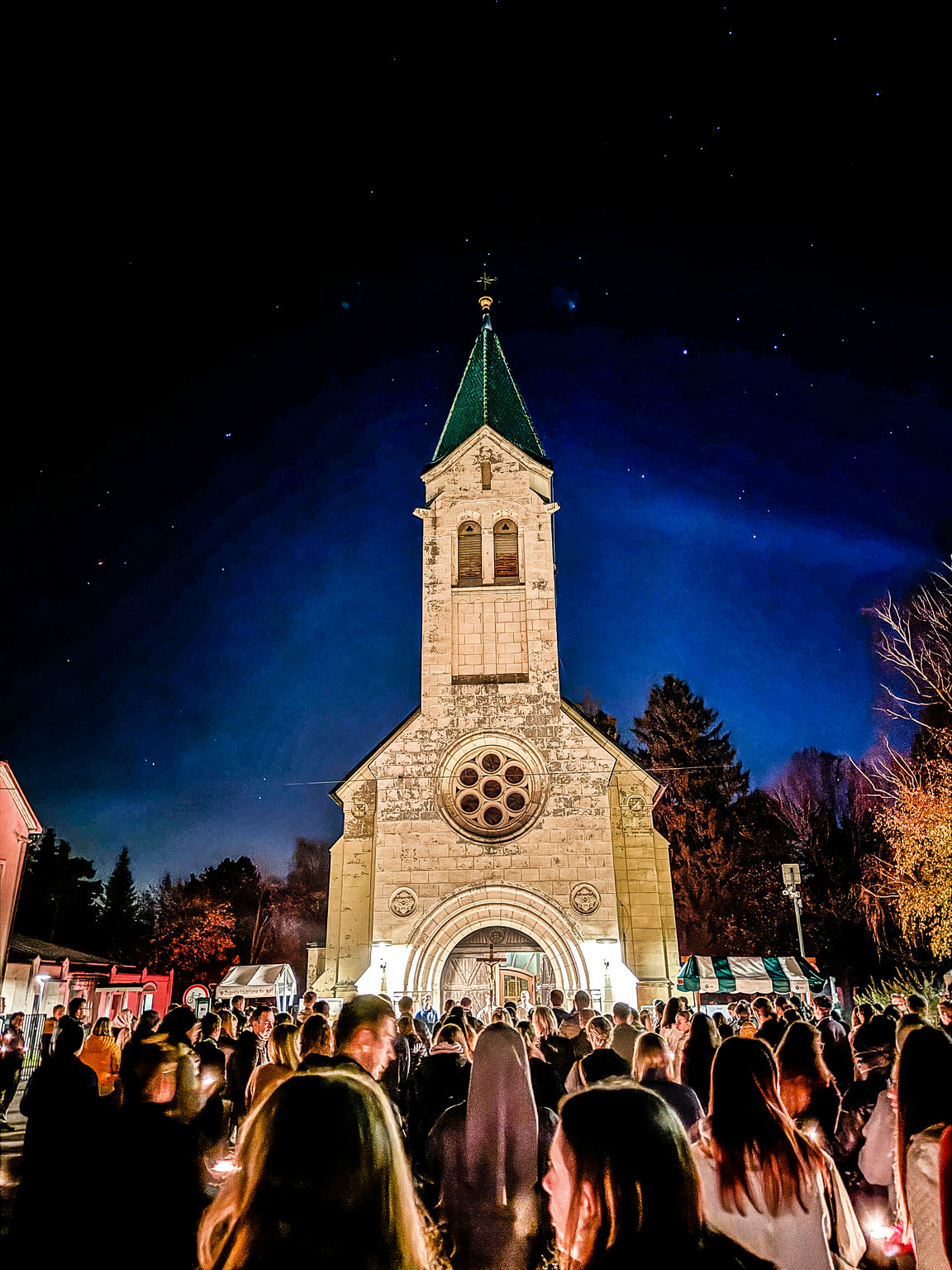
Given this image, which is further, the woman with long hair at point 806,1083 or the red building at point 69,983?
the red building at point 69,983

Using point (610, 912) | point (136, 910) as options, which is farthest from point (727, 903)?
point (136, 910)

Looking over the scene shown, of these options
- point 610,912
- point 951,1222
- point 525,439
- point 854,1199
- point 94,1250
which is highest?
point 525,439

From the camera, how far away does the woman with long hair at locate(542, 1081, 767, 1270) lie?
1846 mm

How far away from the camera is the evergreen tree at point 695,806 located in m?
44.4

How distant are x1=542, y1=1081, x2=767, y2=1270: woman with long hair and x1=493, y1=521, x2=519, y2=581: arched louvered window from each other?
2250cm

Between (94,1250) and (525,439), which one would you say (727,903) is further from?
(94,1250)

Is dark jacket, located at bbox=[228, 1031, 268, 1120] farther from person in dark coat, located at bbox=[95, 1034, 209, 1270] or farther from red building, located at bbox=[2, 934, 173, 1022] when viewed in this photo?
red building, located at bbox=[2, 934, 173, 1022]

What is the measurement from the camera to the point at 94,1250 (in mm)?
3219

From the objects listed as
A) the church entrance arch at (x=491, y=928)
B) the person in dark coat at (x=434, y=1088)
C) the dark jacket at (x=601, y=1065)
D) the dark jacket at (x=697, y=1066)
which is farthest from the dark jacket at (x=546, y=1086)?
the church entrance arch at (x=491, y=928)

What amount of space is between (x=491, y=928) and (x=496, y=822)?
266cm

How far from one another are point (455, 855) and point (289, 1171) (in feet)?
65.3

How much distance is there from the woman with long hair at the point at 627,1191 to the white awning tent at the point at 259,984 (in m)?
21.6

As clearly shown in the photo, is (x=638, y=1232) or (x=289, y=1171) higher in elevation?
(x=289, y=1171)

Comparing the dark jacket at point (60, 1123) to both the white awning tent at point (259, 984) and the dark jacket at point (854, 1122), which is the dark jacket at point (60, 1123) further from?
the white awning tent at point (259, 984)
